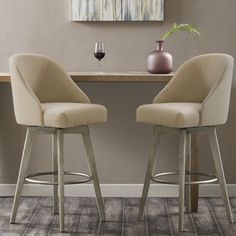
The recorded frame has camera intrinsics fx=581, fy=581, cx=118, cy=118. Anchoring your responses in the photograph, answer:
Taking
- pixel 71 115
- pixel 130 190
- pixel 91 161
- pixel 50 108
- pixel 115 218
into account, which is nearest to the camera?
pixel 71 115

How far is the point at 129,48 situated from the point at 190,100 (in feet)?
2.08

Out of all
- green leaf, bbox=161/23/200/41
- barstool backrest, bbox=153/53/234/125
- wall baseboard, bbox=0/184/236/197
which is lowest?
wall baseboard, bbox=0/184/236/197

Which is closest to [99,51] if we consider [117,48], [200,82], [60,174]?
[117,48]

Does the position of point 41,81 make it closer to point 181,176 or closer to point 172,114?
point 172,114

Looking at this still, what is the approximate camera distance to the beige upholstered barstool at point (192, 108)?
3.10 m

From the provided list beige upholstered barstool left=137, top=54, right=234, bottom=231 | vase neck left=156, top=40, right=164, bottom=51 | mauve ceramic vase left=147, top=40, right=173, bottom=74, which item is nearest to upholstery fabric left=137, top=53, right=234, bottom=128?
beige upholstered barstool left=137, top=54, right=234, bottom=231

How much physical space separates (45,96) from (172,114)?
32.9 inches

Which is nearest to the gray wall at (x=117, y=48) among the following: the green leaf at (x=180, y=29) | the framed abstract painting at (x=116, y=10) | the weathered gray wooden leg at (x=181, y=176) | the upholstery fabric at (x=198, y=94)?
the framed abstract painting at (x=116, y=10)

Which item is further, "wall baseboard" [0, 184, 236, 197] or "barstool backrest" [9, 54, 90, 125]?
"wall baseboard" [0, 184, 236, 197]

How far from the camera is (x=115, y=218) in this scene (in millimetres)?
3398

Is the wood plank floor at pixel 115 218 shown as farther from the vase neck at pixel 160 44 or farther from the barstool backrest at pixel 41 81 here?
the vase neck at pixel 160 44

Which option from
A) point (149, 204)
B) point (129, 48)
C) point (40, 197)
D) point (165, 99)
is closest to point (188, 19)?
point (129, 48)

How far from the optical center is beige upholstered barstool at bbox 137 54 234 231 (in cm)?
310

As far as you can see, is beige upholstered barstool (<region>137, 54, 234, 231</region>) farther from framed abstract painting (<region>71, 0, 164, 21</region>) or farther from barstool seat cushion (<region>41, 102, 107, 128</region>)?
framed abstract painting (<region>71, 0, 164, 21</region>)
